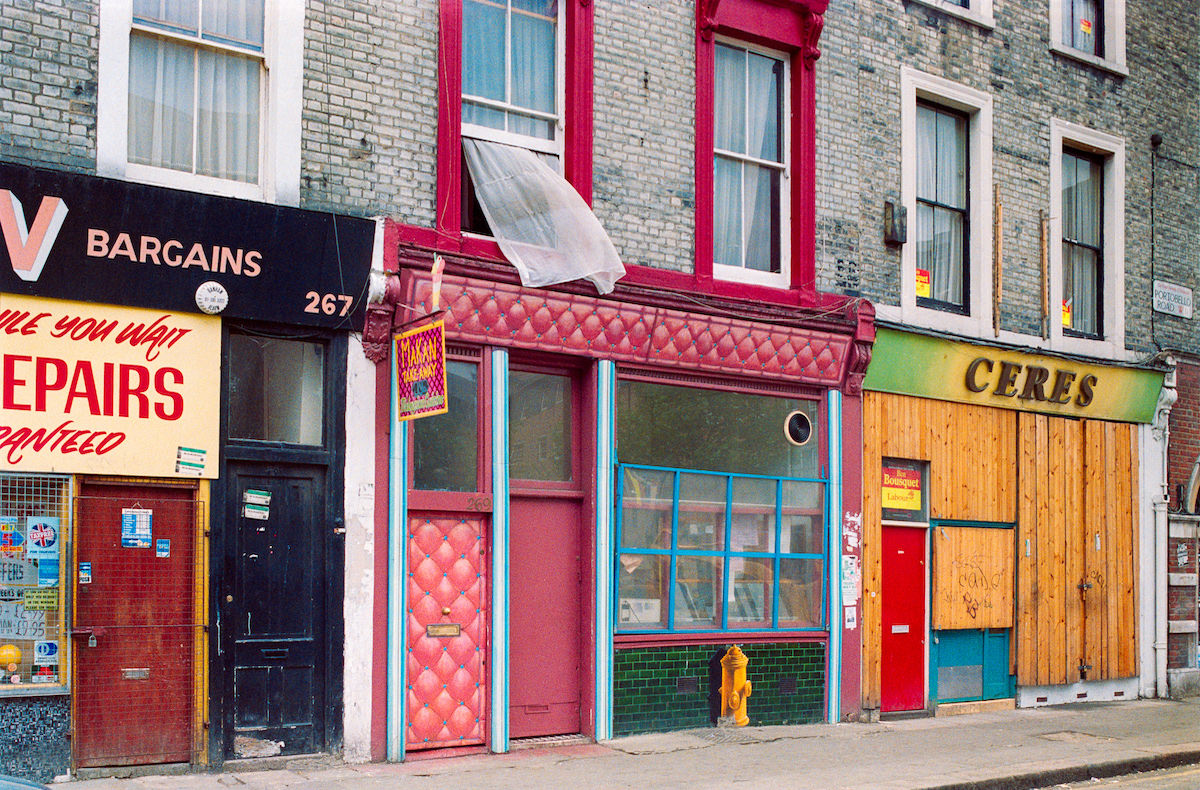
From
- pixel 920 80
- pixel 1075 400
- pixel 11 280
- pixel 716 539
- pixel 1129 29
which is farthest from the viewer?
pixel 1129 29

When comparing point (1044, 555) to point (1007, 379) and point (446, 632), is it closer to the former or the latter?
point (1007, 379)

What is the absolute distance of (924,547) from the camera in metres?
14.1

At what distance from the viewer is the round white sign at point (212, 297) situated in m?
9.55

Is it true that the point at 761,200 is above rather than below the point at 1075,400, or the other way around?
above

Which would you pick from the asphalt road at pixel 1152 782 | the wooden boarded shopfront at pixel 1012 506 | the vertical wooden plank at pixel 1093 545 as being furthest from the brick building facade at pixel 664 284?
the asphalt road at pixel 1152 782

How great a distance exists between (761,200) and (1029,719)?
6682 mm

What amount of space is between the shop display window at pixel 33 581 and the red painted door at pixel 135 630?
5.3 inches

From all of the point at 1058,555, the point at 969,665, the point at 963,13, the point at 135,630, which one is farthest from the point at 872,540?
the point at 135,630

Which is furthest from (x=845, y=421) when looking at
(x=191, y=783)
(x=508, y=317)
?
(x=191, y=783)

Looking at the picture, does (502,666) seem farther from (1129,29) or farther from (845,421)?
(1129,29)

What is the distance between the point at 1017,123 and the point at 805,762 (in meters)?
8.95

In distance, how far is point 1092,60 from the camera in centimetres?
1633

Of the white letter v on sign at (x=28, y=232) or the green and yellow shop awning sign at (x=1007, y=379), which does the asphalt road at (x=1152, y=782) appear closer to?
the green and yellow shop awning sign at (x=1007, y=379)

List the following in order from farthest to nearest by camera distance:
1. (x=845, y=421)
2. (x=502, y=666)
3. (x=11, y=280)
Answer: (x=845, y=421), (x=502, y=666), (x=11, y=280)
